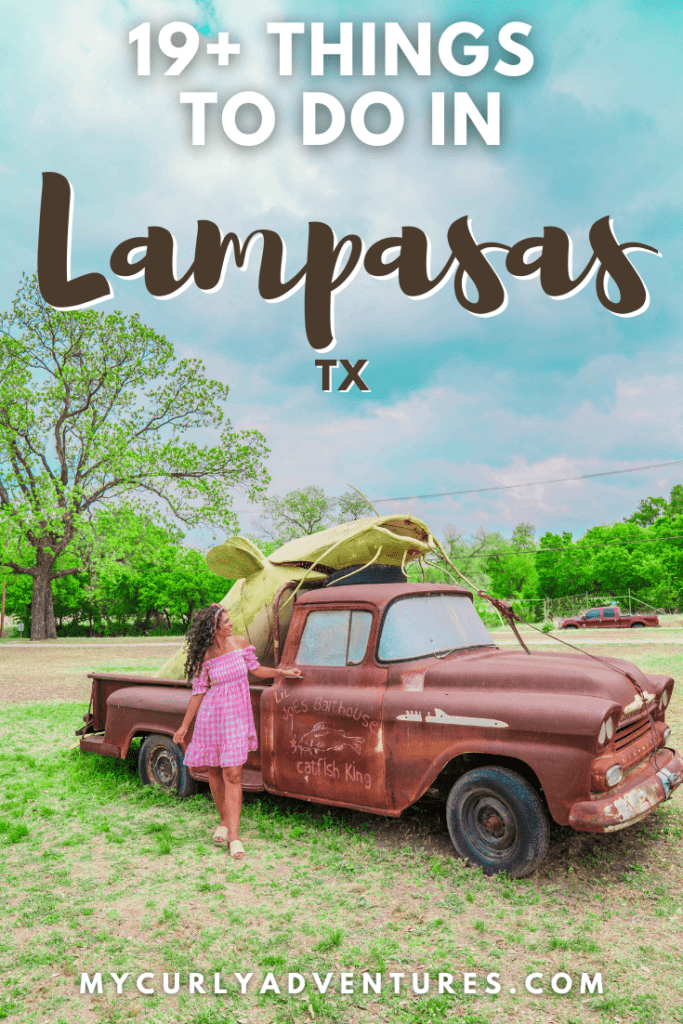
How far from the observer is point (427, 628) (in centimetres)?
526

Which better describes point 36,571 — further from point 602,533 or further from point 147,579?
point 602,533

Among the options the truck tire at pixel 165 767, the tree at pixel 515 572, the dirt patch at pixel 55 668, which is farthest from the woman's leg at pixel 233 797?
the tree at pixel 515 572

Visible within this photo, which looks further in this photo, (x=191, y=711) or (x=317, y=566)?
(x=317, y=566)

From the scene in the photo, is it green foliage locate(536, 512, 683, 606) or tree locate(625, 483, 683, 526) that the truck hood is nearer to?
green foliage locate(536, 512, 683, 606)

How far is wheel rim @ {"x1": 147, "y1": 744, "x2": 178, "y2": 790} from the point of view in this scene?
631 centimetres

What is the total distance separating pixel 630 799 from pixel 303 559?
3.21 metres

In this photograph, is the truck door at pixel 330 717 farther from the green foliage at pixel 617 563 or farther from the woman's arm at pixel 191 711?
the green foliage at pixel 617 563

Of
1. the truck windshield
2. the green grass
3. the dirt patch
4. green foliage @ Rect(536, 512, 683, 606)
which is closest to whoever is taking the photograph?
the green grass

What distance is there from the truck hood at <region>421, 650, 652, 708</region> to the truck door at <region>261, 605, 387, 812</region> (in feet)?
1.61

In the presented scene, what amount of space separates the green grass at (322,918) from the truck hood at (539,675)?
113 cm

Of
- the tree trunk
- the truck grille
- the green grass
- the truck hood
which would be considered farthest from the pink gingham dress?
the tree trunk

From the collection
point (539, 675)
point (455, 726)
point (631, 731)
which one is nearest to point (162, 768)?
point (455, 726)

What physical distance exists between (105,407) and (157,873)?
30.1m

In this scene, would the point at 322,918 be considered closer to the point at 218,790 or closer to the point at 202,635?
the point at 218,790
